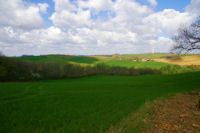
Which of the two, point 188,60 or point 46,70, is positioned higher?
point 188,60

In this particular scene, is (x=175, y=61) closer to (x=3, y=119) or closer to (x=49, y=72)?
(x=49, y=72)

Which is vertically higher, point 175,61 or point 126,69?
point 175,61

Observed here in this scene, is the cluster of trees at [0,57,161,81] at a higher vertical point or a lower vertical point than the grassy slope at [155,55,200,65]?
lower

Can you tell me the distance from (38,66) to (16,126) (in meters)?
50.4

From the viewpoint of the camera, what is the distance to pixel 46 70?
53.0m

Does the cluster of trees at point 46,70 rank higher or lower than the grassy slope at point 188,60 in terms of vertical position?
lower

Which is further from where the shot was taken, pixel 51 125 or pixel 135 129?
pixel 51 125

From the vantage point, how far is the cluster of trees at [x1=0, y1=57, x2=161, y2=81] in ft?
139

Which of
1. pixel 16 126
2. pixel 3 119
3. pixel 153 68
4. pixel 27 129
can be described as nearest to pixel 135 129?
pixel 27 129

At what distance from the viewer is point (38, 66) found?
5234 cm

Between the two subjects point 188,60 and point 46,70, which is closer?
point 46,70

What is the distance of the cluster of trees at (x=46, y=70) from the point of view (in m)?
42.2

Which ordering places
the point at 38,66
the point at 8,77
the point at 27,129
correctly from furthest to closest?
the point at 38,66
the point at 8,77
the point at 27,129

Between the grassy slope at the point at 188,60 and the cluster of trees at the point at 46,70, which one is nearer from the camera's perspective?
the cluster of trees at the point at 46,70
